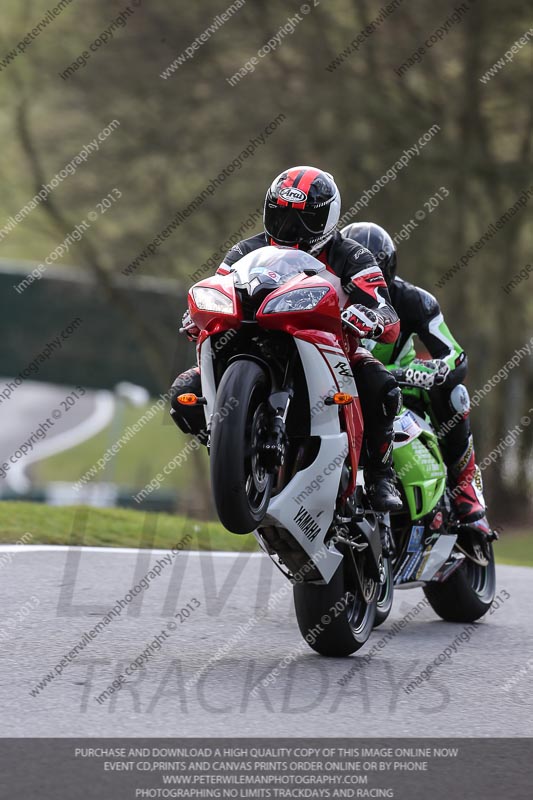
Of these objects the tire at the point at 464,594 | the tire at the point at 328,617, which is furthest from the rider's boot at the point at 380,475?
the tire at the point at 464,594

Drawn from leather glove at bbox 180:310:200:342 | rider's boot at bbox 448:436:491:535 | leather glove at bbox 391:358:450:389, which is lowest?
rider's boot at bbox 448:436:491:535

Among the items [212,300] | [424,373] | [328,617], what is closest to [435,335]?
[424,373]

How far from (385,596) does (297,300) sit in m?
2.01

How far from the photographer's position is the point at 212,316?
5.63 metres

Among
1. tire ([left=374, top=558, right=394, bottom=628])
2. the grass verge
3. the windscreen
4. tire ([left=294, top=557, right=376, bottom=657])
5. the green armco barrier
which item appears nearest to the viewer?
the windscreen

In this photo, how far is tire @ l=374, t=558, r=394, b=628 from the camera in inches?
273

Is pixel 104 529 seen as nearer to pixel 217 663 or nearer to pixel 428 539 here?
pixel 428 539

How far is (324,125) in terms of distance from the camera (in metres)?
21.9

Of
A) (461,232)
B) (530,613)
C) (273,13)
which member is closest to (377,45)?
(273,13)

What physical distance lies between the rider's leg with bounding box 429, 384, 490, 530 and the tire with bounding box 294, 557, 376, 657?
1665 millimetres

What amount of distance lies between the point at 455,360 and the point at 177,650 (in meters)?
2.39

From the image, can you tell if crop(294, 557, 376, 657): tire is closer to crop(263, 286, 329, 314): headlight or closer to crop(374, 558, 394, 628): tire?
crop(374, 558, 394, 628): tire

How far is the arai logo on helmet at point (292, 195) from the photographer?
616 cm

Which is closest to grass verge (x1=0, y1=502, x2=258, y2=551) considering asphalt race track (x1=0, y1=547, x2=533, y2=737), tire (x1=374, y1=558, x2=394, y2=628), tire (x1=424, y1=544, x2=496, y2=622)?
asphalt race track (x1=0, y1=547, x2=533, y2=737)
